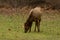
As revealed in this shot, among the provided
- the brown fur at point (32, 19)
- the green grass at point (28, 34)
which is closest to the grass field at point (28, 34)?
the green grass at point (28, 34)

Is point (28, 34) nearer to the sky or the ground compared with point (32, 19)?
nearer to the ground

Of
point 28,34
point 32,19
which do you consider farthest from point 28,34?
point 32,19

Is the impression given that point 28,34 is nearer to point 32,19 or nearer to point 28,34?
point 28,34

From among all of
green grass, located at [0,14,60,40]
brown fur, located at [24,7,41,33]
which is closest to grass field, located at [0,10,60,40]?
green grass, located at [0,14,60,40]

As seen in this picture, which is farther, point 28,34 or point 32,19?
point 32,19

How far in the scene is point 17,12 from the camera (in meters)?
24.6

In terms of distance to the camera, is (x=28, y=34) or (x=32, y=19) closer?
(x=28, y=34)

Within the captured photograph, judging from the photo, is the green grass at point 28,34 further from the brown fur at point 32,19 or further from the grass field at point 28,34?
the brown fur at point 32,19

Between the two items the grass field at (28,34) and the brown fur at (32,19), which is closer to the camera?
the grass field at (28,34)

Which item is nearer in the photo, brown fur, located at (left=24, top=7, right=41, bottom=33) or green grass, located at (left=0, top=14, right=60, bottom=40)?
green grass, located at (left=0, top=14, right=60, bottom=40)

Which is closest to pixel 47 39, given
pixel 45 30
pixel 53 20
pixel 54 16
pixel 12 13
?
pixel 45 30

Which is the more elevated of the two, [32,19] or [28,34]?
[32,19]

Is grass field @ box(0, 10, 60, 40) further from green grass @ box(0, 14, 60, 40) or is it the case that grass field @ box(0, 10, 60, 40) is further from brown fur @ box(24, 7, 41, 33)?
brown fur @ box(24, 7, 41, 33)

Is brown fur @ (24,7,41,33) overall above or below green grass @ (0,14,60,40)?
above
